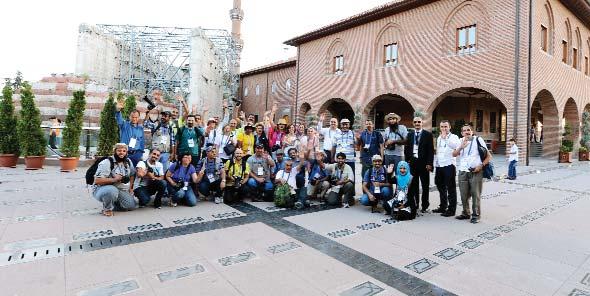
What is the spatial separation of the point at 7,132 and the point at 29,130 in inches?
35.3

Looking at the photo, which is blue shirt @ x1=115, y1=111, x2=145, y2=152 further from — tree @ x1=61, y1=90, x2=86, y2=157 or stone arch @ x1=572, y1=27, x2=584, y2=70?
stone arch @ x1=572, y1=27, x2=584, y2=70

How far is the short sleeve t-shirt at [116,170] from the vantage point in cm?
525

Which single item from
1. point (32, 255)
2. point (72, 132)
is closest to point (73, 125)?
point (72, 132)

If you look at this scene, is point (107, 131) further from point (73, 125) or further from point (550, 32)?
point (550, 32)

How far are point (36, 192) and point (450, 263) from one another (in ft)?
26.1

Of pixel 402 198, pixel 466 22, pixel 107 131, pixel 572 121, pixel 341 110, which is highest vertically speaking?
pixel 466 22

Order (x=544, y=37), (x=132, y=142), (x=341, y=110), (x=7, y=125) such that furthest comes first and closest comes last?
(x=341, y=110), (x=544, y=37), (x=7, y=125), (x=132, y=142)

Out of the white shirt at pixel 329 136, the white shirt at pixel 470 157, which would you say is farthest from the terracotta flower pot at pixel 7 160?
the white shirt at pixel 470 157

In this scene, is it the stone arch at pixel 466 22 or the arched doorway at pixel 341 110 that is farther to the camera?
the arched doorway at pixel 341 110

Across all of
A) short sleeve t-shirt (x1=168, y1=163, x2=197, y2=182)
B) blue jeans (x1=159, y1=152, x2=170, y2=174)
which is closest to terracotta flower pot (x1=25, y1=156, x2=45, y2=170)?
blue jeans (x1=159, y1=152, x2=170, y2=174)

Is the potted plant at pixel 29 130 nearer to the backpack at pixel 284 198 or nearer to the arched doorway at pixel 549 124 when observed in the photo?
the backpack at pixel 284 198

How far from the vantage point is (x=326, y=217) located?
5.57 metres

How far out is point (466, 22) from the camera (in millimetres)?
16109

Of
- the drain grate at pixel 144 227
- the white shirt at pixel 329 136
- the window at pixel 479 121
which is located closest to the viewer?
the drain grate at pixel 144 227
